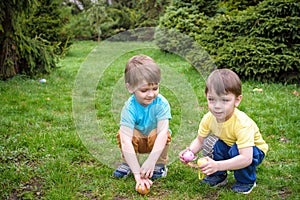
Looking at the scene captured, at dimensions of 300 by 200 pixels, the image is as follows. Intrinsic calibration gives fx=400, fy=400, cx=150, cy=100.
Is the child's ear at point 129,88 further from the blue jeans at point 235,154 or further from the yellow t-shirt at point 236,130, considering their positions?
the blue jeans at point 235,154

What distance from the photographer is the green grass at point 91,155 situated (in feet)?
9.84

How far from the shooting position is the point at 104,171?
3.37m

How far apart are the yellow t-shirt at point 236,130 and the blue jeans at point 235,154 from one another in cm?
4

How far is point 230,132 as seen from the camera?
113 inches

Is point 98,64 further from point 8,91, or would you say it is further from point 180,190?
point 8,91

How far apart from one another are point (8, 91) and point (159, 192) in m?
4.01

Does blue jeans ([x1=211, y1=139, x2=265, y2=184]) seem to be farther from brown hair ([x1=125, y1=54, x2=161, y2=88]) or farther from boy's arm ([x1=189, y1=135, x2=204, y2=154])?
brown hair ([x1=125, y1=54, x2=161, y2=88])

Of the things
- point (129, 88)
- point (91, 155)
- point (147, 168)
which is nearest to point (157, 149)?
point (147, 168)

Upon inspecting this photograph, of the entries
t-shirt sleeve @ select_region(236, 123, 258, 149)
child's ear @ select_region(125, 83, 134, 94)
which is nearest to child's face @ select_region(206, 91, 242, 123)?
t-shirt sleeve @ select_region(236, 123, 258, 149)

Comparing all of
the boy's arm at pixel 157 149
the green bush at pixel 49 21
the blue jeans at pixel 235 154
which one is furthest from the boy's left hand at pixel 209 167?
the green bush at pixel 49 21

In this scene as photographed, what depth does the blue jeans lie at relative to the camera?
286cm

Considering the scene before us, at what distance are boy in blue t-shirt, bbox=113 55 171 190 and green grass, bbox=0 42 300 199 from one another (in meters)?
0.18

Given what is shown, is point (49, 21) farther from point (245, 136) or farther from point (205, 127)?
point (245, 136)

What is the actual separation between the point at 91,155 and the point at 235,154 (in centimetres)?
146
